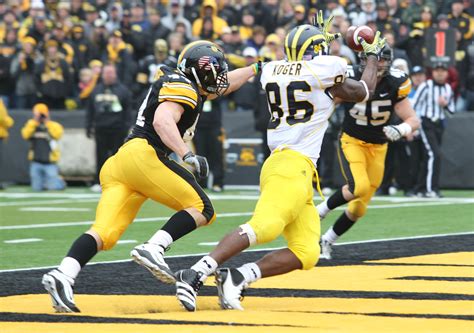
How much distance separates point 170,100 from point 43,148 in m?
10.5

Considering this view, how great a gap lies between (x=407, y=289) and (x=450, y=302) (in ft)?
2.13

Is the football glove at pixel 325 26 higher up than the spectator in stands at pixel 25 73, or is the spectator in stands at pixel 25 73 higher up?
the football glove at pixel 325 26

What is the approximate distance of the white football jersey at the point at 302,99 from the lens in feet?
22.4

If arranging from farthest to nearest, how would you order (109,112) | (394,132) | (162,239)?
(109,112), (394,132), (162,239)

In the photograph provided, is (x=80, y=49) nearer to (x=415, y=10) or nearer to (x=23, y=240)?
(x=415, y=10)

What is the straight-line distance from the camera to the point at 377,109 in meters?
9.83

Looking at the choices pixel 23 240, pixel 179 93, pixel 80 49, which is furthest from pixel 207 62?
pixel 80 49

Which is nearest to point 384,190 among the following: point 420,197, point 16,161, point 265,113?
point 420,197

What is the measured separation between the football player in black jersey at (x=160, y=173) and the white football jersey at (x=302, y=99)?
1.27 feet

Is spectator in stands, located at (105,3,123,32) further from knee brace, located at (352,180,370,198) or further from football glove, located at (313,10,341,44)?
football glove, located at (313,10,341,44)

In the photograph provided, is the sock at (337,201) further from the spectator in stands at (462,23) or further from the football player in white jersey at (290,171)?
the spectator in stands at (462,23)

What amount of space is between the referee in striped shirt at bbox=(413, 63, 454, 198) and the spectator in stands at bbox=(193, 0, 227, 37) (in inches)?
152

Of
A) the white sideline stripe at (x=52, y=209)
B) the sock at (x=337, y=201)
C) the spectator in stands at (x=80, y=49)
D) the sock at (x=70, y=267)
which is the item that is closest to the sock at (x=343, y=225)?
the sock at (x=337, y=201)

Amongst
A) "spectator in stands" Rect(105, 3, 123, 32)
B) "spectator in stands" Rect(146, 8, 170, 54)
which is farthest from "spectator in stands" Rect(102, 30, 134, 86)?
"spectator in stands" Rect(105, 3, 123, 32)
